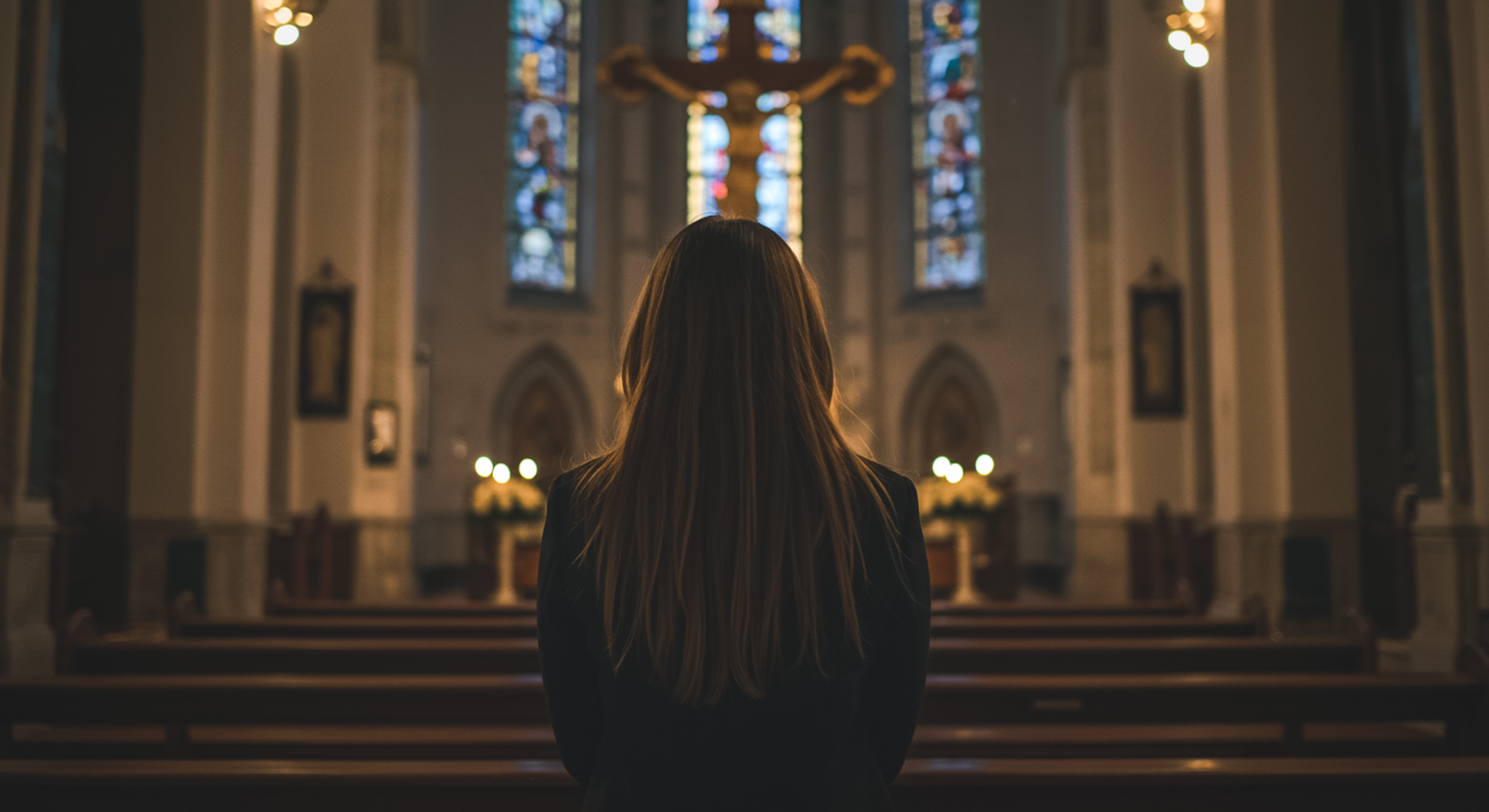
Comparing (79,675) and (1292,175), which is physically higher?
(1292,175)

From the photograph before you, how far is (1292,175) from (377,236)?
8.69 m

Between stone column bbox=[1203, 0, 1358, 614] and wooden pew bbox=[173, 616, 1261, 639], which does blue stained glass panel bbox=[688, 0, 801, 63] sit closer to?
stone column bbox=[1203, 0, 1358, 614]

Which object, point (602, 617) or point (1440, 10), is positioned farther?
point (1440, 10)

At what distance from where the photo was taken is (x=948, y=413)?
675 inches

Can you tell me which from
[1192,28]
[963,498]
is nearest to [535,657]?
[963,498]

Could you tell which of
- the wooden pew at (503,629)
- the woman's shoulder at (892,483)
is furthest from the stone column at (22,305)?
the woman's shoulder at (892,483)

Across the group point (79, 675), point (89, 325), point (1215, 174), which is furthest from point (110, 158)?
point (1215, 174)

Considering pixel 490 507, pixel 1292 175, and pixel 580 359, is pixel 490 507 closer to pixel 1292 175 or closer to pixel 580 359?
pixel 1292 175

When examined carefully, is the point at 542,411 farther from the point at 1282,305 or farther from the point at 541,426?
the point at 1282,305

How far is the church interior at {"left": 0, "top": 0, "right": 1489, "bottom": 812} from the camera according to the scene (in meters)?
3.48

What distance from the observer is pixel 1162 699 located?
3.42 meters

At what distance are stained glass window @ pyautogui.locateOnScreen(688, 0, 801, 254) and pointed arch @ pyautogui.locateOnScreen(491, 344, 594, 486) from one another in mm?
2996

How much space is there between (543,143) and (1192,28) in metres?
11.5

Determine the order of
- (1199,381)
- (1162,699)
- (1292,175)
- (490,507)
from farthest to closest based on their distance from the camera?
(1199,381), (490,507), (1292,175), (1162,699)
